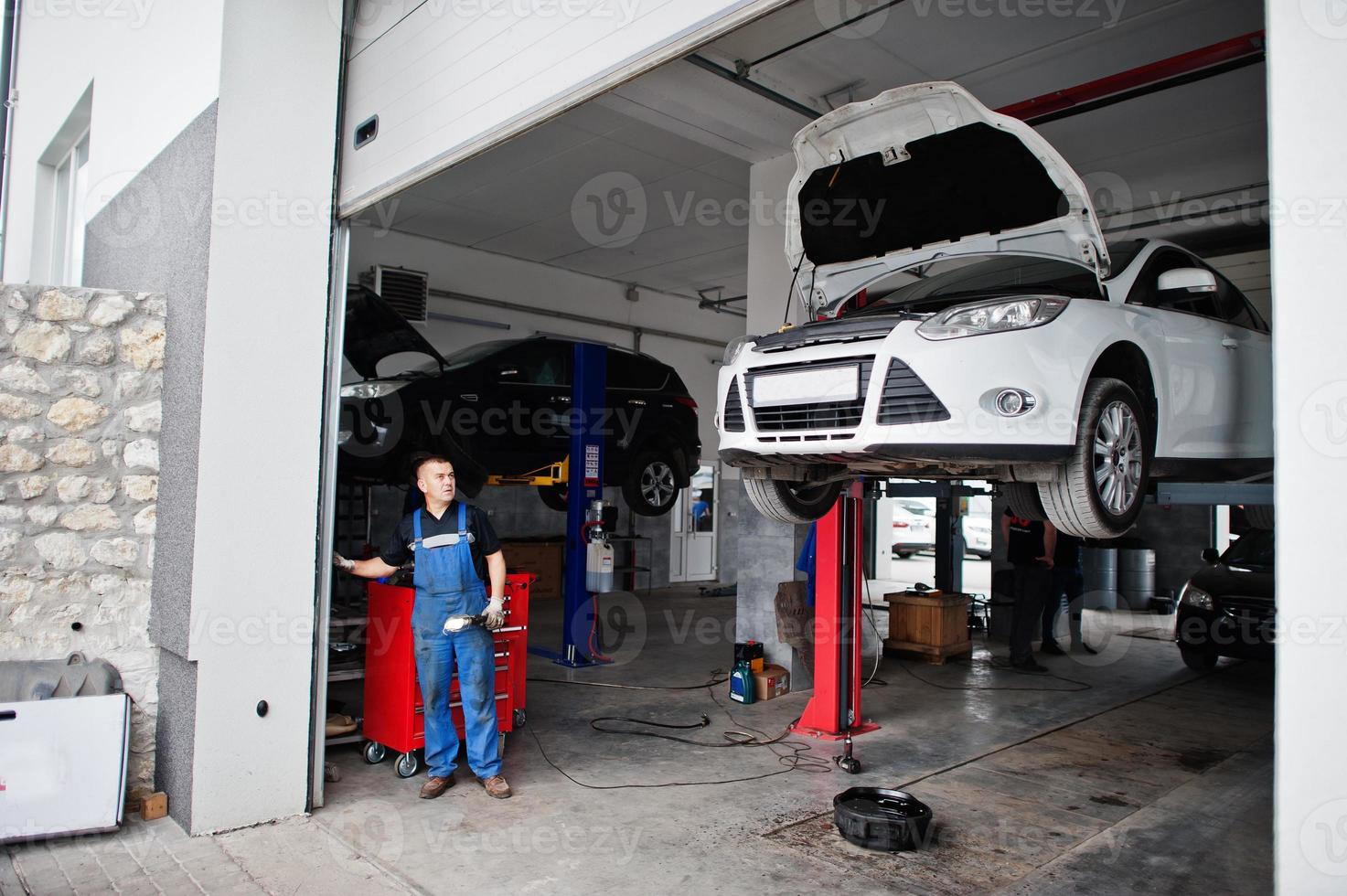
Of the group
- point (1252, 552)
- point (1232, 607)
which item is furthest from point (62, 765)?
point (1252, 552)

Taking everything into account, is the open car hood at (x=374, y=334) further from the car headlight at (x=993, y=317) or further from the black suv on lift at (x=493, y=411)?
the car headlight at (x=993, y=317)

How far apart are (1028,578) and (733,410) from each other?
15.8ft

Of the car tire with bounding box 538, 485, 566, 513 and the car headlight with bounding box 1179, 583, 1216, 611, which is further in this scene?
the car tire with bounding box 538, 485, 566, 513

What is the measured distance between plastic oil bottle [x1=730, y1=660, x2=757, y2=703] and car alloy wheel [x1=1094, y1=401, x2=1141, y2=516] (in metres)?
3.43

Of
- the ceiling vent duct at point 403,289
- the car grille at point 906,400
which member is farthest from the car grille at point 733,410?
the ceiling vent duct at point 403,289

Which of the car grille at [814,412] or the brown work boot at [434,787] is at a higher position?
the car grille at [814,412]

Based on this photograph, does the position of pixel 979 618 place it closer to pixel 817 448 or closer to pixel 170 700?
pixel 817 448

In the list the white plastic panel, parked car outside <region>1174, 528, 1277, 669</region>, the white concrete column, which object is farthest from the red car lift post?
the white plastic panel

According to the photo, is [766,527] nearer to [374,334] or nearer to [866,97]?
[866,97]

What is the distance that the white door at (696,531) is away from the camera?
43.9 feet

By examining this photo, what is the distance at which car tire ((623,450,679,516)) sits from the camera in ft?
30.0

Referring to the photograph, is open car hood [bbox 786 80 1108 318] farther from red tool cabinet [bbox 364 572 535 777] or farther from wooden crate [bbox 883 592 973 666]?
wooden crate [bbox 883 592 973 666]

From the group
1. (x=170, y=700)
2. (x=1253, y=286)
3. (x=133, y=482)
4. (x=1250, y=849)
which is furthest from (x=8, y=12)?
(x=1253, y=286)

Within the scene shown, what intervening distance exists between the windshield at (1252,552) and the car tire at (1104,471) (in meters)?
4.67
